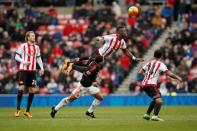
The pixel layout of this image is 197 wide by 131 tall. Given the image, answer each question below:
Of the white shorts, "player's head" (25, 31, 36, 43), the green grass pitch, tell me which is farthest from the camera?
"player's head" (25, 31, 36, 43)

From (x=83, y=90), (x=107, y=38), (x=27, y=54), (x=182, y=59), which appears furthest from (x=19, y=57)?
(x=182, y=59)

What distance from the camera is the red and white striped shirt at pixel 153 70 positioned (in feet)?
66.3

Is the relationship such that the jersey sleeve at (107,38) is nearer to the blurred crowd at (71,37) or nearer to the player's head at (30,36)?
the player's head at (30,36)

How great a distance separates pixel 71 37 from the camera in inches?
1431

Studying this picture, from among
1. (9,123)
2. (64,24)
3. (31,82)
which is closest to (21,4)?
(64,24)

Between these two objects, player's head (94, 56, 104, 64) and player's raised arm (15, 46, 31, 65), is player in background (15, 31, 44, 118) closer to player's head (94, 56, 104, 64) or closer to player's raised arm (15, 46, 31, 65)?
player's raised arm (15, 46, 31, 65)

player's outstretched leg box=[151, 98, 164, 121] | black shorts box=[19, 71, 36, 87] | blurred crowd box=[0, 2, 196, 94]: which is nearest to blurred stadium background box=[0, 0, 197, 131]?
blurred crowd box=[0, 2, 196, 94]

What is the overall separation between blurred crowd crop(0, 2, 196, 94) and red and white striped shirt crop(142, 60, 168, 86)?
11.7 meters

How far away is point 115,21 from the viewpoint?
3684 cm

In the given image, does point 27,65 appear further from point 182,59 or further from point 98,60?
point 182,59

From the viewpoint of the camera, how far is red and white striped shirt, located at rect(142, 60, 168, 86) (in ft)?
66.3

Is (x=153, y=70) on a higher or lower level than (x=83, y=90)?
higher

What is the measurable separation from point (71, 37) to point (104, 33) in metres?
1.87

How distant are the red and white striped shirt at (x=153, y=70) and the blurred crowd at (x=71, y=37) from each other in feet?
38.5
